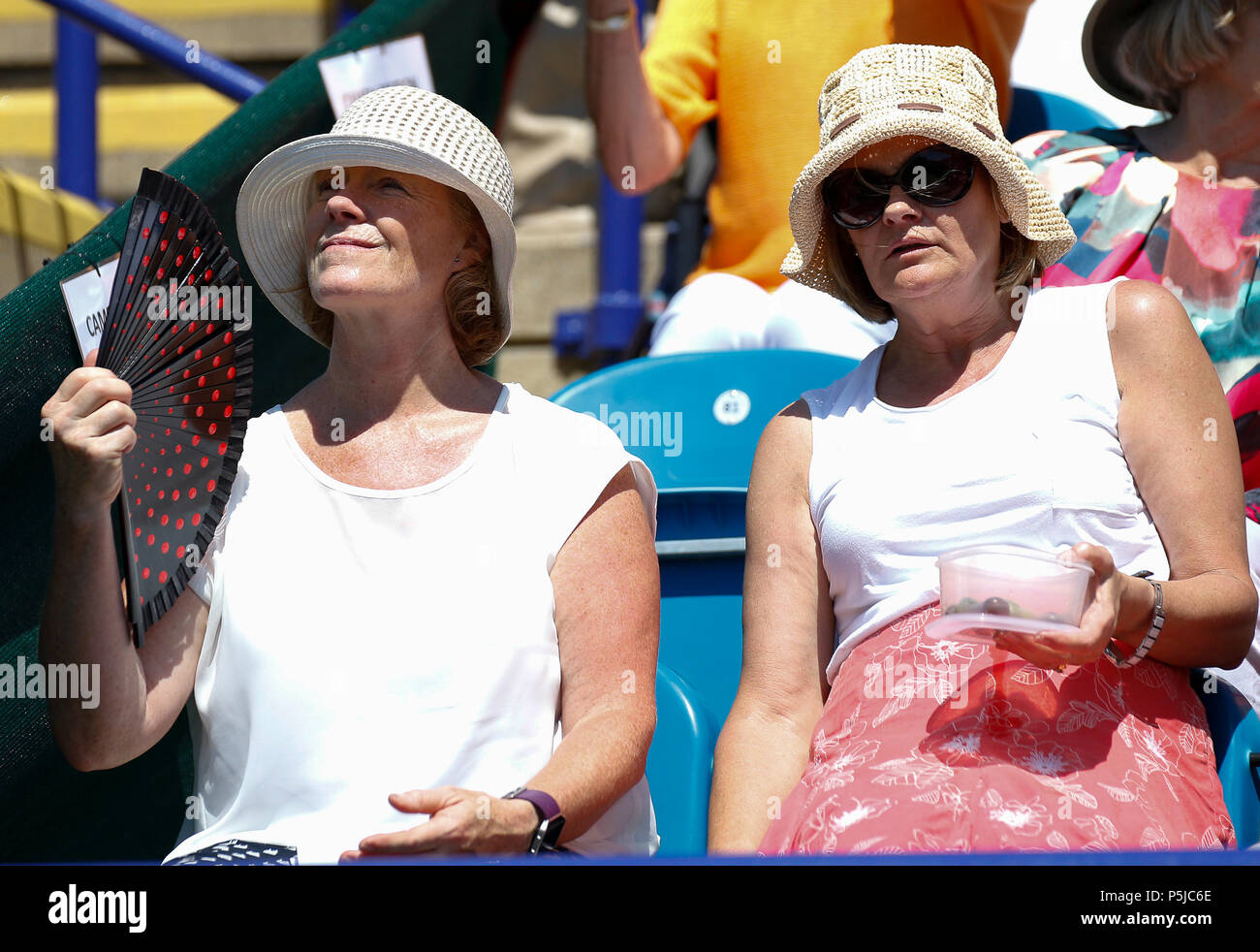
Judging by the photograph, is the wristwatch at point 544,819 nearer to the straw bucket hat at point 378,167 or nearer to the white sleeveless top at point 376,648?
the white sleeveless top at point 376,648

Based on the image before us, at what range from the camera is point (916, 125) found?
6.57ft

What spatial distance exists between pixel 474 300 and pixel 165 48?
2.05m

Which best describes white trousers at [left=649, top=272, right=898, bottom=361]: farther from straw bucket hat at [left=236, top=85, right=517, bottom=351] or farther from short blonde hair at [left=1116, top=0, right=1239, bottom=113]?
straw bucket hat at [left=236, top=85, right=517, bottom=351]

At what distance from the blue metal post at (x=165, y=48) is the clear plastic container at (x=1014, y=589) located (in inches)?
98.4

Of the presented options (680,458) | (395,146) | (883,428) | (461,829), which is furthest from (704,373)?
(461,829)

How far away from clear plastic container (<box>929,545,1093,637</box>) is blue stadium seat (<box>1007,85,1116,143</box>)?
2.05 metres

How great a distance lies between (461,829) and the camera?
1.56m

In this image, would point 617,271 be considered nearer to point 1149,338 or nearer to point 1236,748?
point 1149,338

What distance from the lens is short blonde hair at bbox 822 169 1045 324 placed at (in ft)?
7.04

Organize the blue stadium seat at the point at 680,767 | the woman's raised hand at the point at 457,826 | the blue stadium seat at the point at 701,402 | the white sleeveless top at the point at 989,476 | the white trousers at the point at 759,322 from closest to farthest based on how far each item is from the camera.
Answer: the woman's raised hand at the point at 457,826 → the white sleeveless top at the point at 989,476 → the blue stadium seat at the point at 680,767 → the blue stadium seat at the point at 701,402 → the white trousers at the point at 759,322

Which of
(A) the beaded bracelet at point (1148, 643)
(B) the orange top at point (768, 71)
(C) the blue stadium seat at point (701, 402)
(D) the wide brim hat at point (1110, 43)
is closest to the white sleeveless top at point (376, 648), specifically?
(A) the beaded bracelet at point (1148, 643)

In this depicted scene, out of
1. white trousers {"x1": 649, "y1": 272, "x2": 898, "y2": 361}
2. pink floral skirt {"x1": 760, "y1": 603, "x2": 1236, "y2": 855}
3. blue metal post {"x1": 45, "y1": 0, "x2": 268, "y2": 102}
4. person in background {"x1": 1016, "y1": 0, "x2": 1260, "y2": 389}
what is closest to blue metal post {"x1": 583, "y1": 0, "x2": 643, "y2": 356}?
blue metal post {"x1": 45, "y1": 0, "x2": 268, "y2": 102}

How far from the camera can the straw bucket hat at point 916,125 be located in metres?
2.03

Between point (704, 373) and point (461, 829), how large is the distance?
135 cm
